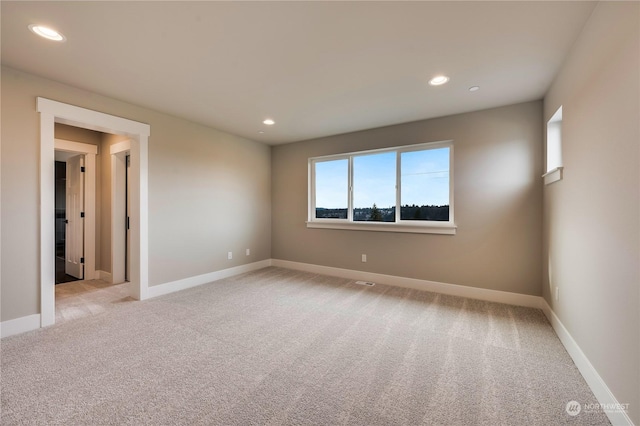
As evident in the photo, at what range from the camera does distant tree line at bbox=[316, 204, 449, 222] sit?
149 inches

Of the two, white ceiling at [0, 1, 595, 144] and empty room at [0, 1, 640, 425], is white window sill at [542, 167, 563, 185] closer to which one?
empty room at [0, 1, 640, 425]

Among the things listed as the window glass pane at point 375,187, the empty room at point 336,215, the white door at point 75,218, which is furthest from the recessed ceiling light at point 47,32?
the window glass pane at point 375,187

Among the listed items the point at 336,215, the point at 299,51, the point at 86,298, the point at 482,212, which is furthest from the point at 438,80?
the point at 86,298

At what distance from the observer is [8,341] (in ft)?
7.56

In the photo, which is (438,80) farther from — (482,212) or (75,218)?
(75,218)

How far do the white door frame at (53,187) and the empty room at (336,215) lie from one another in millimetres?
24

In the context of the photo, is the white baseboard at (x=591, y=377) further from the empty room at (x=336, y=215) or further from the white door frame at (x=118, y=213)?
the white door frame at (x=118, y=213)

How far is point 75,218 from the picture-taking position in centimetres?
454

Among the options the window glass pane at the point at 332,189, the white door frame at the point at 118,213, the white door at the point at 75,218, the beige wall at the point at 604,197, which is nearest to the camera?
the beige wall at the point at 604,197

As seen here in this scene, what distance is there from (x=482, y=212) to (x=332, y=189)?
8.01 feet

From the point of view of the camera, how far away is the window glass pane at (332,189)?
4.73 meters

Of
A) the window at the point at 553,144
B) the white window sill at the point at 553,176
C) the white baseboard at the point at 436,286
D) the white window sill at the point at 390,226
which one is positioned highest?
the window at the point at 553,144

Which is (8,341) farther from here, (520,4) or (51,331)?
(520,4)

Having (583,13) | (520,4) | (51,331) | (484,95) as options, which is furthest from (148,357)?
(484,95)
